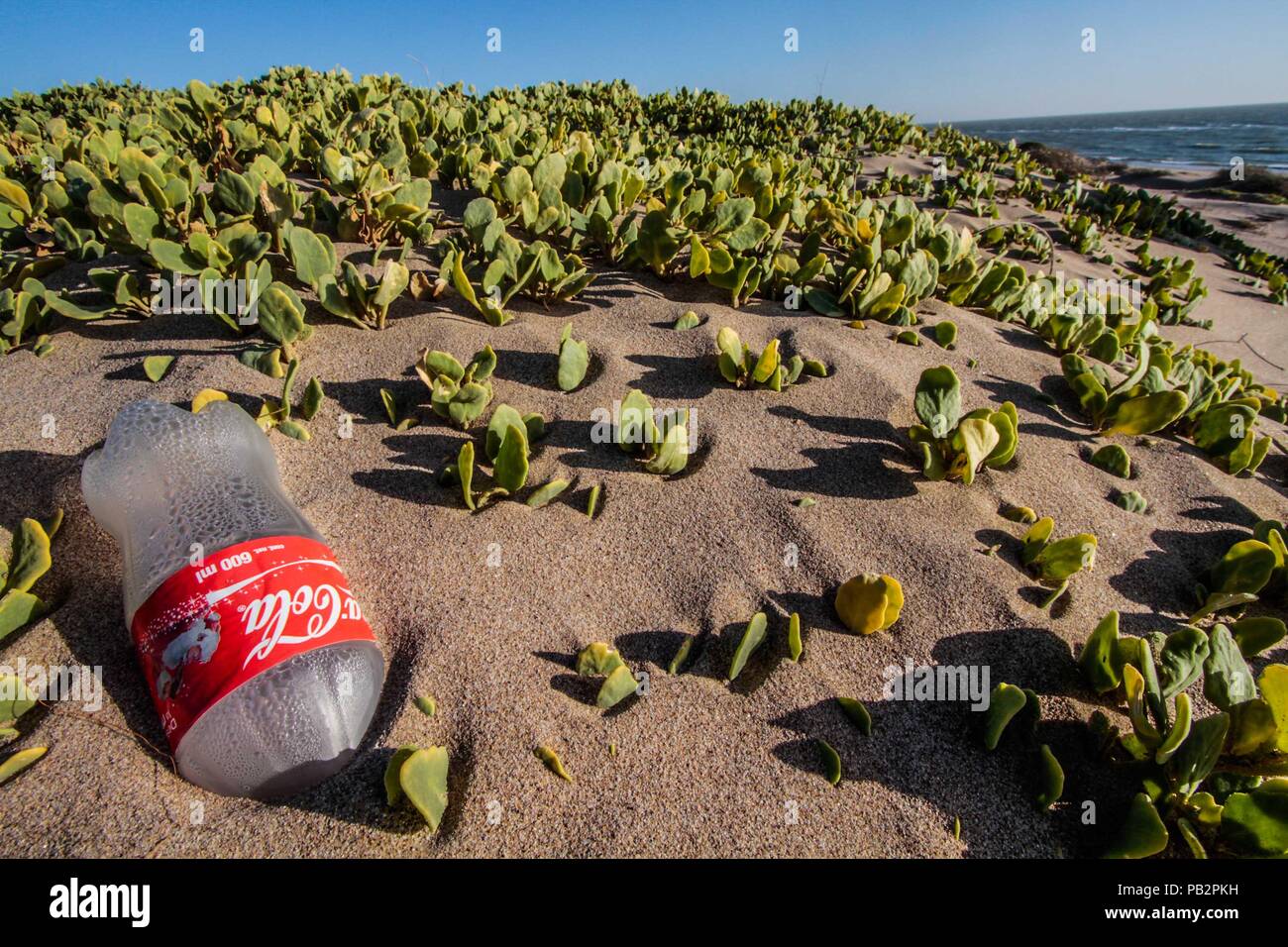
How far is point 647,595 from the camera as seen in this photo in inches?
64.2

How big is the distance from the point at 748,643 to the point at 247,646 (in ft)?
3.45

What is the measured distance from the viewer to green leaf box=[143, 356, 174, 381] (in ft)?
6.94

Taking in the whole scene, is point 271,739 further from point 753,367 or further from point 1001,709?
point 753,367

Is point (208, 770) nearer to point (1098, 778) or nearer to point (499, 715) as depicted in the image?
point (499, 715)

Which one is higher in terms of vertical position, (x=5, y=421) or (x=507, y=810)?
(x=5, y=421)

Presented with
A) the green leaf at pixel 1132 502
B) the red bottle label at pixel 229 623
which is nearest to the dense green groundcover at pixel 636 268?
the green leaf at pixel 1132 502

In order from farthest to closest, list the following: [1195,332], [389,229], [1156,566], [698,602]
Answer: [1195,332], [389,229], [1156,566], [698,602]

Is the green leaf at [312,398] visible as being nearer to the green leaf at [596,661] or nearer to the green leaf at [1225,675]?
the green leaf at [596,661]

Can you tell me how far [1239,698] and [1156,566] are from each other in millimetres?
609

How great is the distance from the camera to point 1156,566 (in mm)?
1805

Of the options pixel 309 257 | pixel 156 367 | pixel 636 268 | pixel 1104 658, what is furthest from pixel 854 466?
pixel 156 367

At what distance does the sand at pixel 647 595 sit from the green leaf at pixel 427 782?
0.06m

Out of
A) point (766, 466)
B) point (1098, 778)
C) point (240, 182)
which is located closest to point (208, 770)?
point (766, 466)
